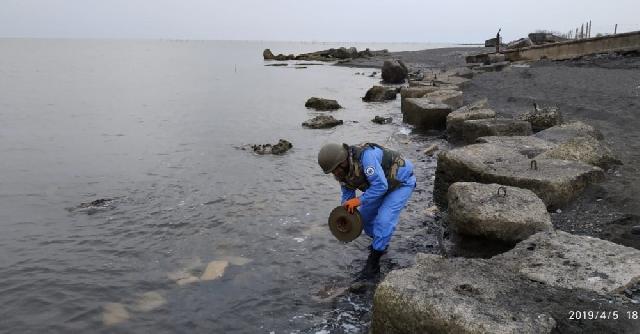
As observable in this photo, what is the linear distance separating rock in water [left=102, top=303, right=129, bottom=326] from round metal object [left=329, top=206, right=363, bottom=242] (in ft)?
7.99

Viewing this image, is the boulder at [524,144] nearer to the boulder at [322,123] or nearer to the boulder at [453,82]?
the boulder at [322,123]

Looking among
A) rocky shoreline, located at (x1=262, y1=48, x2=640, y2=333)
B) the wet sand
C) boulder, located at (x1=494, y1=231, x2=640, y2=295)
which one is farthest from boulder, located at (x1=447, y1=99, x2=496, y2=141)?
boulder, located at (x1=494, y1=231, x2=640, y2=295)

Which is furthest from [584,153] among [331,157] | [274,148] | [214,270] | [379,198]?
[274,148]

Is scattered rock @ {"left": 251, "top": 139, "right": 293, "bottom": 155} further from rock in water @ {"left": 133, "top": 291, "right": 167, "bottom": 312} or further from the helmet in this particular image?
the helmet

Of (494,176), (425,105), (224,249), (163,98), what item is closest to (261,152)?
(425,105)

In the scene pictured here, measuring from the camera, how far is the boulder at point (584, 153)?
7.29 metres

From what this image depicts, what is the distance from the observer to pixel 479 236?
213 inches

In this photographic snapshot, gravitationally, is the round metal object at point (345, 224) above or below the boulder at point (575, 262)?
below

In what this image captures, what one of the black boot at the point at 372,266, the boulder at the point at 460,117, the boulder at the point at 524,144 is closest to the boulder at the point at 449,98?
the boulder at the point at 460,117

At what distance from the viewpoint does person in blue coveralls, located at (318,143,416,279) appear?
5.28 m

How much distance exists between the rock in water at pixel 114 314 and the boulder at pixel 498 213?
378 cm

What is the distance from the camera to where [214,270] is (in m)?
6.18

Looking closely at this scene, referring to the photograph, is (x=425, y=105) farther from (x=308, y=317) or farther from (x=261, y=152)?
(x=308, y=317)

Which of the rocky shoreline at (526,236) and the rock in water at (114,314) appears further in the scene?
the rock in water at (114,314)
